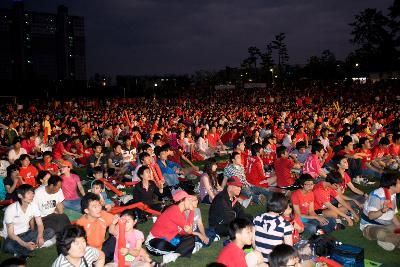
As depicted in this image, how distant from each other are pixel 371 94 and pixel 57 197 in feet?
121

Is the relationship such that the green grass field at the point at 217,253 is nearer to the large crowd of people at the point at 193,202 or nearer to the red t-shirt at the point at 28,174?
the large crowd of people at the point at 193,202

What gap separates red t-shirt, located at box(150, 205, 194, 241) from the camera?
18.7 ft

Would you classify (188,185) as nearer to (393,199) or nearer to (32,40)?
(393,199)

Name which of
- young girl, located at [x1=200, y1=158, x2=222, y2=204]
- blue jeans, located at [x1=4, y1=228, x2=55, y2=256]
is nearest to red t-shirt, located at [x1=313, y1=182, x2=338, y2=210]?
young girl, located at [x1=200, y1=158, x2=222, y2=204]

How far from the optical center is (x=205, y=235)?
6.37m

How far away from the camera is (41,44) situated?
95.9 m

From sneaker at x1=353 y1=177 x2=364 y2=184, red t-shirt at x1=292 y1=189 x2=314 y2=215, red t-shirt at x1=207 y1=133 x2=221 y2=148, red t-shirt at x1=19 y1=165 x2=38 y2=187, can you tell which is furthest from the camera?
red t-shirt at x1=207 y1=133 x2=221 y2=148

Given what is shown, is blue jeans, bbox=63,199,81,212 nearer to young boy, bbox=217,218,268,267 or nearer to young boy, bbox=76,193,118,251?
young boy, bbox=76,193,118,251

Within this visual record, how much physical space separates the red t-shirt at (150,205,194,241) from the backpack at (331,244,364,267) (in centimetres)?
228

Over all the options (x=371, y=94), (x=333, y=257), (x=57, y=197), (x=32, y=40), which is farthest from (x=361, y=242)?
(x=32, y=40)

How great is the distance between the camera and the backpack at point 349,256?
17.4 ft

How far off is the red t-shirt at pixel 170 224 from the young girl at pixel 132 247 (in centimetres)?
63

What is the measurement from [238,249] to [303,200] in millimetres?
2686

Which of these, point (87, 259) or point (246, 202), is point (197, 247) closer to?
point (87, 259)
